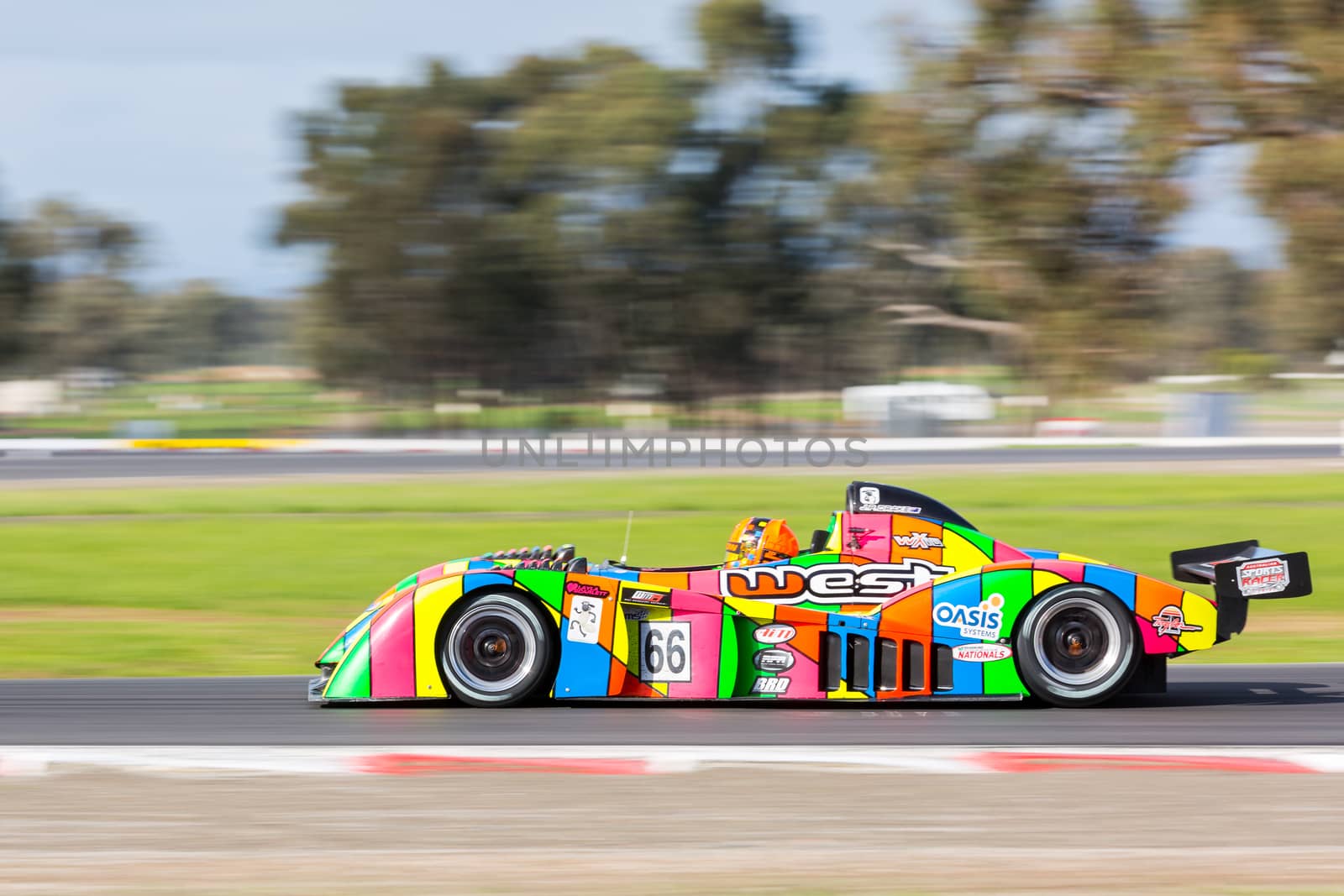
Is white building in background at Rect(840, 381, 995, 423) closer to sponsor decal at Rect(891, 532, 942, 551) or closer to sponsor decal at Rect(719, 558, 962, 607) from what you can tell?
sponsor decal at Rect(891, 532, 942, 551)

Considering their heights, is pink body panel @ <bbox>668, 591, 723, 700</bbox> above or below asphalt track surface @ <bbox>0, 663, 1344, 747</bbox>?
above

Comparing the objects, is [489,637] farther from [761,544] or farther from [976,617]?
[976,617]

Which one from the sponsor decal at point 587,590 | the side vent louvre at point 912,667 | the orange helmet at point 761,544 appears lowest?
the side vent louvre at point 912,667

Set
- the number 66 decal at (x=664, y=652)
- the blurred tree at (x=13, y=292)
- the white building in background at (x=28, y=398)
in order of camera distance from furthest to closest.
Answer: the white building in background at (x=28, y=398) < the blurred tree at (x=13, y=292) < the number 66 decal at (x=664, y=652)

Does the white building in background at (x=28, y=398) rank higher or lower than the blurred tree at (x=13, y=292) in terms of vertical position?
lower

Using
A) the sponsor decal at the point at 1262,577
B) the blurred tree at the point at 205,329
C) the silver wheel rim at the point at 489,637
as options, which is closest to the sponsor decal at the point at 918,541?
the sponsor decal at the point at 1262,577

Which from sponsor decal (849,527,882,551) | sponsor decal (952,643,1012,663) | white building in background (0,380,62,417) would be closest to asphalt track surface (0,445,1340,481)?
sponsor decal (849,527,882,551)

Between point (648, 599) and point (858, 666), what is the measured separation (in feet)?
4.11

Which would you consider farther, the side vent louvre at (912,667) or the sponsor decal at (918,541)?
the sponsor decal at (918,541)

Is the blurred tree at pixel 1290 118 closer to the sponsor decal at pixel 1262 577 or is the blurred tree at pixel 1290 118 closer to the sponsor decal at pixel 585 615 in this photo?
the sponsor decal at pixel 1262 577

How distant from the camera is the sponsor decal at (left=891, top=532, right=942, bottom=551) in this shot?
28.4ft

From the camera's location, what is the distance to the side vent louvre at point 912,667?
27.2 feet

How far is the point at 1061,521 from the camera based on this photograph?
Answer: 20.7m

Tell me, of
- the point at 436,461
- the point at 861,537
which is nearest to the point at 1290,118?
the point at 861,537
